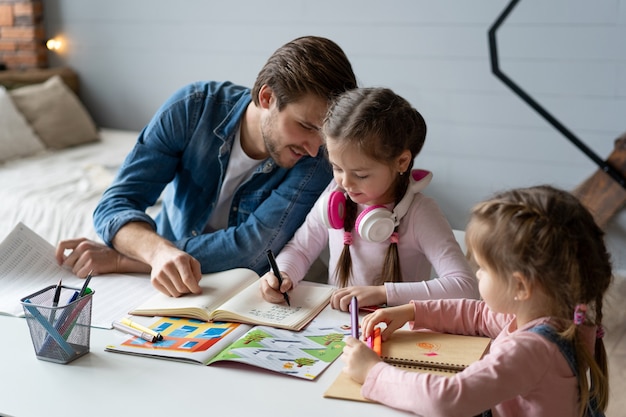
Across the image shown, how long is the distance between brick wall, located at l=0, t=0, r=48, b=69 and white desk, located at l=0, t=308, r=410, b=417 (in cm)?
314

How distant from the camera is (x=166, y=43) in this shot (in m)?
3.85

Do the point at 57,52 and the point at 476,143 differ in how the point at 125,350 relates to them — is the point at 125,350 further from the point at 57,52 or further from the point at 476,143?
the point at 57,52

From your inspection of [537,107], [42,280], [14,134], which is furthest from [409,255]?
[14,134]

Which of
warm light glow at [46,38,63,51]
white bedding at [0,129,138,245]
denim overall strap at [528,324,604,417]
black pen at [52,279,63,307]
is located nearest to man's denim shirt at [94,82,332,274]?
black pen at [52,279,63,307]

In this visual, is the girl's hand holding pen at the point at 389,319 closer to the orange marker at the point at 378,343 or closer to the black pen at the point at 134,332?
the orange marker at the point at 378,343

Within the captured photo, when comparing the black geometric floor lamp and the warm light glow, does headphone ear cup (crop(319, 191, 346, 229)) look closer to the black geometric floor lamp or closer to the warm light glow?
the black geometric floor lamp

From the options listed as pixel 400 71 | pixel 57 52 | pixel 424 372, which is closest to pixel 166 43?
pixel 57 52

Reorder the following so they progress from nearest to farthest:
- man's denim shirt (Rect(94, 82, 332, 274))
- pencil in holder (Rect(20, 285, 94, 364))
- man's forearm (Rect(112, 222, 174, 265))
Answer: pencil in holder (Rect(20, 285, 94, 364)) < man's forearm (Rect(112, 222, 174, 265)) < man's denim shirt (Rect(94, 82, 332, 274))

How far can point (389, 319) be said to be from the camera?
1331 mm

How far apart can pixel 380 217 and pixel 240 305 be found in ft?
1.06

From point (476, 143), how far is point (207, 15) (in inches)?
56.8

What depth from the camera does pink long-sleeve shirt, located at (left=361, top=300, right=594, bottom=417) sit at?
104 cm

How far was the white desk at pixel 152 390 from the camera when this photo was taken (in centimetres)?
112

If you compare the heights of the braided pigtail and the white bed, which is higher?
the braided pigtail
